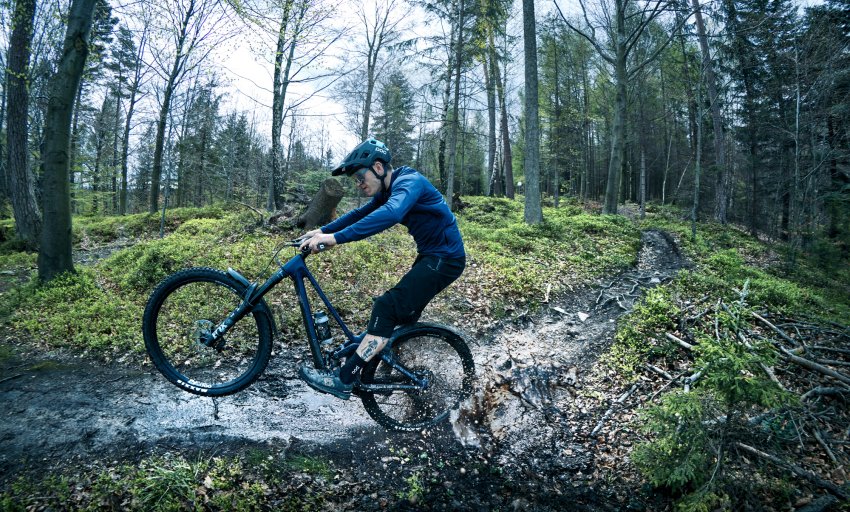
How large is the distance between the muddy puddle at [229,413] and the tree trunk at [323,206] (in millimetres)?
5871

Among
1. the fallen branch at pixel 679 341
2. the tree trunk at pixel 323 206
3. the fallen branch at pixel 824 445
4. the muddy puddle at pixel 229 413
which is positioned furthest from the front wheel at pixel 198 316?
the tree trunk at pixel 323 206

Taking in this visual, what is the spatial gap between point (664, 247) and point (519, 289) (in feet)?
30.8

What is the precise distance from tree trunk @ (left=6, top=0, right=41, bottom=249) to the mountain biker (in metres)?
10.0

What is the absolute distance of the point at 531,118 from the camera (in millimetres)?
13977

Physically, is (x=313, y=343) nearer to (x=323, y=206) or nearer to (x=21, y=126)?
(x=323, y=206)

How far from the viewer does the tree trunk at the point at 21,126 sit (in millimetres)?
9086

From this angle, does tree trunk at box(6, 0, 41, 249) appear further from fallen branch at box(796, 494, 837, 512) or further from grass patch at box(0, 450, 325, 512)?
fallen branch at box(796, 494, 837, 512)

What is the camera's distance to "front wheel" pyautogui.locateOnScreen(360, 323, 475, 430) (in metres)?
3.86

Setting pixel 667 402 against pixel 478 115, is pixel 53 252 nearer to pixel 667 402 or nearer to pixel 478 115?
pixel 667 402

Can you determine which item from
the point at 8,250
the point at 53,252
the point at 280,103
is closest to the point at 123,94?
the point at 280,103

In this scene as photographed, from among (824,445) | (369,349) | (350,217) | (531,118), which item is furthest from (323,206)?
(824,445)

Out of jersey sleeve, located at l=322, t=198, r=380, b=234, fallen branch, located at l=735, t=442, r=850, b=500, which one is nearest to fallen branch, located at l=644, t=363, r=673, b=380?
fallen branch, located at l=735, t=442, r=850, b=500

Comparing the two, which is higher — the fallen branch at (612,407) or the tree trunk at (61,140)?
the tree trunk at (61,140)

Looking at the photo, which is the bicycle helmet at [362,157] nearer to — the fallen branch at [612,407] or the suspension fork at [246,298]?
the suspension fork at [246,298]
